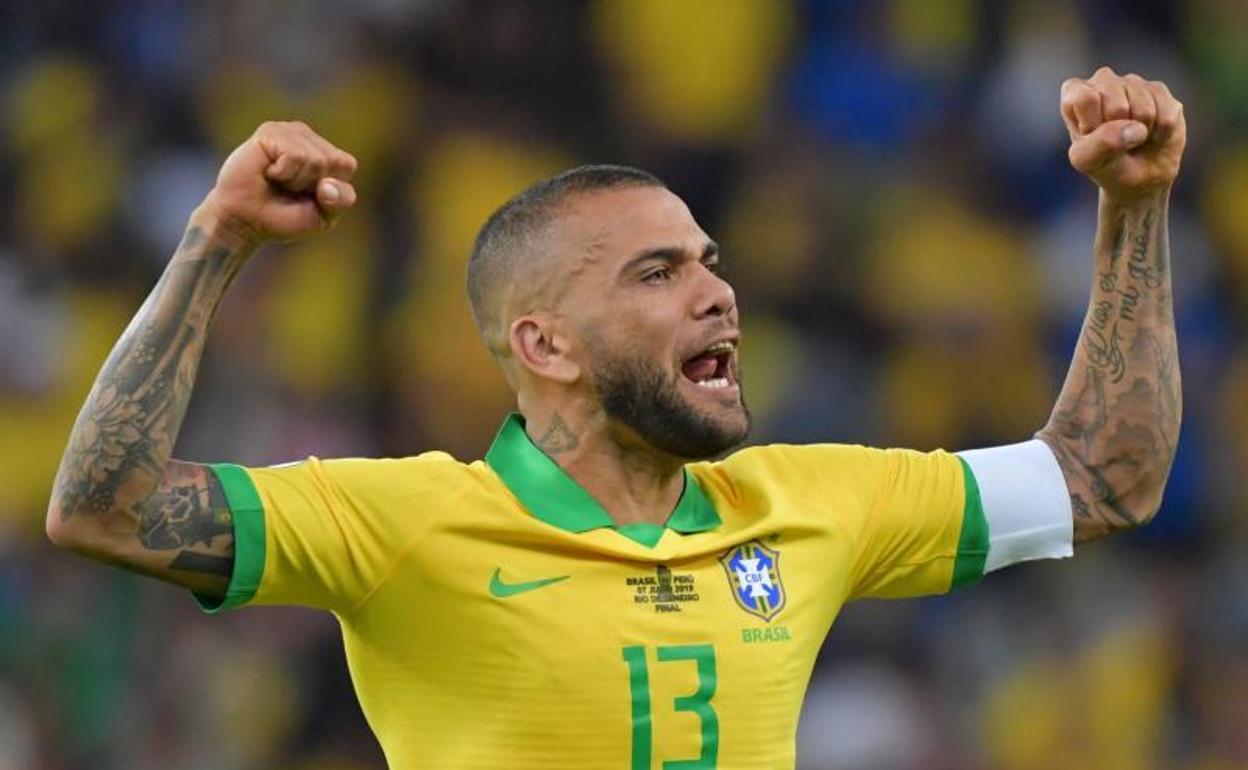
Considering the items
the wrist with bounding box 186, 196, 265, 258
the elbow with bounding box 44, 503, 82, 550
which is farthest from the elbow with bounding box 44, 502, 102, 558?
the wrist with bounding box 186, 196, 265, 258

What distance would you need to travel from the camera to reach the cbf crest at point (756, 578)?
355 centimetres

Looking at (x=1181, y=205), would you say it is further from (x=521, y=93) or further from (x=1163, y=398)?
(x=1163, y=398)

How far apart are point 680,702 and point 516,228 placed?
95 centimetres

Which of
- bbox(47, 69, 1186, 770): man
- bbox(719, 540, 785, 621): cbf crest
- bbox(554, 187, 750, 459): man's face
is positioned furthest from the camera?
bbox(554, 187, 750, 459): man's face

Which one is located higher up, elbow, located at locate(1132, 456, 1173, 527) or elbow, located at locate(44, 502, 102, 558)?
elbow, located at locate(44, 502, 102, 558)

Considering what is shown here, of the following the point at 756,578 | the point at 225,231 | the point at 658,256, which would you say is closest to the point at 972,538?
the point at 756,578

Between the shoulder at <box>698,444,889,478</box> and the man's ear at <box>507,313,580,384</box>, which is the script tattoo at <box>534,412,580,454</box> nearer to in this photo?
the man's ear at <box>507,313,580,384</box>

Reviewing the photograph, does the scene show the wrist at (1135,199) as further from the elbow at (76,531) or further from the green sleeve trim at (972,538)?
→ the elbow at (76,531)

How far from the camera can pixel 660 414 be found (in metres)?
3.66

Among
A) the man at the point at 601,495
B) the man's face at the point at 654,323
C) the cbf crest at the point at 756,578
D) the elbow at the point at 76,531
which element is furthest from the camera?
the man's face at the point at 654,323

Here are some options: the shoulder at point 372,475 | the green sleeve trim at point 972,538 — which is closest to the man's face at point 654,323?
the shoulder at point 372,475

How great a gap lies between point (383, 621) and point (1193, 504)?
442 centimetres

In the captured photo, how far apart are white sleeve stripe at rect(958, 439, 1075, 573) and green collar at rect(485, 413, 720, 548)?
521 millimetres

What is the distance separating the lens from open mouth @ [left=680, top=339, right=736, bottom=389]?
3.70 m
